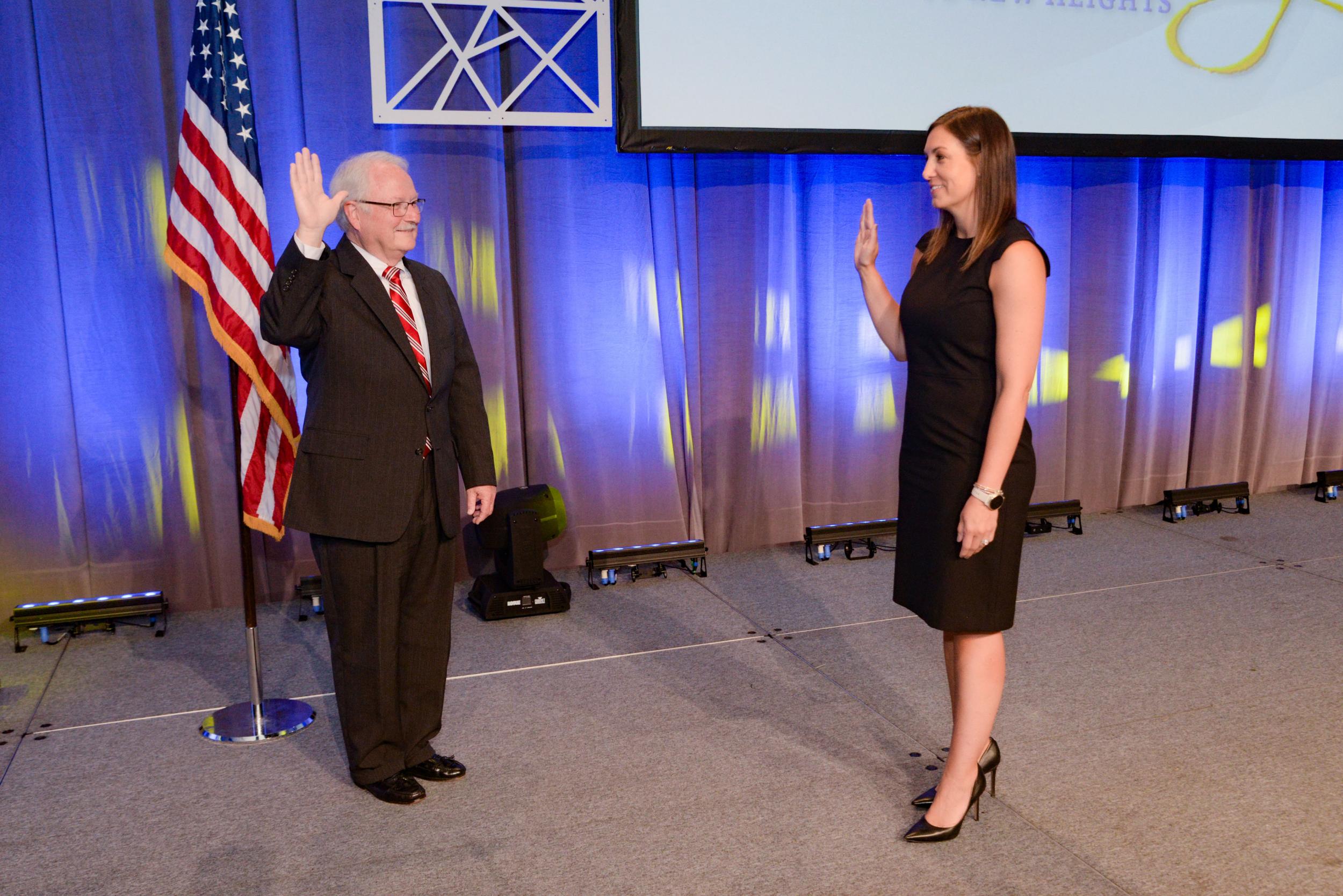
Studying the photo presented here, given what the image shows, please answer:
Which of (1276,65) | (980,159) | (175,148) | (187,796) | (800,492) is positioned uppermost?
(1276,65)

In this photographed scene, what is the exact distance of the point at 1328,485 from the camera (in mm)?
5090

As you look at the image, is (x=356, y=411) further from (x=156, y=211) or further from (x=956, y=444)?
(x=156, y=211)

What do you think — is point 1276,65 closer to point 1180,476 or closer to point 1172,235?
point 1172,235

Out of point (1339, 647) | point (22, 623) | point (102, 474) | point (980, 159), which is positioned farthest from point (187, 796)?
point (1339, 647)

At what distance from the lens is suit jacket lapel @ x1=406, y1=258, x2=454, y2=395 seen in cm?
231

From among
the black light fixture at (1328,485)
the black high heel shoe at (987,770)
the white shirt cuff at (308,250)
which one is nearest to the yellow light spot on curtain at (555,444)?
the white shirt cuff at (308,250)

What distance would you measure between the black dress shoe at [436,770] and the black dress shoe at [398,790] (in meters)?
0.05

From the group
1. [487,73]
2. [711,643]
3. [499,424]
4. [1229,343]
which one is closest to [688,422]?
[499,424]

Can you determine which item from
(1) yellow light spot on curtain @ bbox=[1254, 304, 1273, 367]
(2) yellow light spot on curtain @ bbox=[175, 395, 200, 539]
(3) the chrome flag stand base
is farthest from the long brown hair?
(1) yellow light spot on curtain @ bbox=[1254, 304, 1273, 367]

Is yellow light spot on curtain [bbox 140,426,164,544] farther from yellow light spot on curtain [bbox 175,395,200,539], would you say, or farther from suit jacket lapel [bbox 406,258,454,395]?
suit jacket lapel [bbox 406,258,454,395]

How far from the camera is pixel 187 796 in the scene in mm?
2396

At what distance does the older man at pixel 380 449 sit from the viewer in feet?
7.12

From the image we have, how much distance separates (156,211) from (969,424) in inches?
113

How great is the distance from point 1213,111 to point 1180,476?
1.72 m
